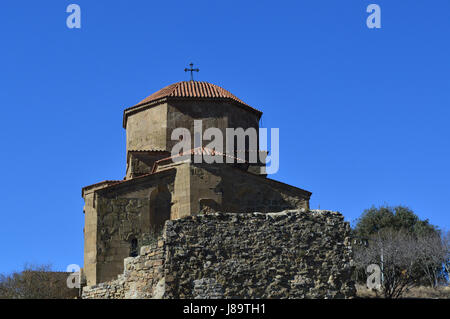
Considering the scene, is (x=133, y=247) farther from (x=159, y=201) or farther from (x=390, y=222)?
(x=390, y=222)

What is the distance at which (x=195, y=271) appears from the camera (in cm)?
1433

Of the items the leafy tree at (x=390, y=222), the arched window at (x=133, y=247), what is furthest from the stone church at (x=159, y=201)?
the leafy tree at (x=390, y=222)

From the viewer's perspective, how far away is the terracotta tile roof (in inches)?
1096

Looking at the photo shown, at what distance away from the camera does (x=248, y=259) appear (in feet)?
47.8

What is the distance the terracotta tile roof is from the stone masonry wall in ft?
43.6

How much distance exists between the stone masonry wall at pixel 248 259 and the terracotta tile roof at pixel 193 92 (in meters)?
13.3

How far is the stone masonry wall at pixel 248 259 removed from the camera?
564 inches

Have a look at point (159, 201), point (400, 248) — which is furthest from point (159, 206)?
point (400, 248)

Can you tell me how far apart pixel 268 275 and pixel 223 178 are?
8.27 m

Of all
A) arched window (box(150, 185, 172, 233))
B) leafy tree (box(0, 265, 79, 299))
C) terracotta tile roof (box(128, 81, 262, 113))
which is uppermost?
terracotta tile roof (box(128, 81, 262, 113))

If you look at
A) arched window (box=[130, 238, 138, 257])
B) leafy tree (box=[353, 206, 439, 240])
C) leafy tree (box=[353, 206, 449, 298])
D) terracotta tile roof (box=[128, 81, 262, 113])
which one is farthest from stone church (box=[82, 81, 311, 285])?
leafy tree (box=[353, 206, 439, 240])

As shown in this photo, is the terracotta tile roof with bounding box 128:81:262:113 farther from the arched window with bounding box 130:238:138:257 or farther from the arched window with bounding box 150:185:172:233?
the arched window with bounding box 130:238:138:257

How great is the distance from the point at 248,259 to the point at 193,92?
14442 mm
